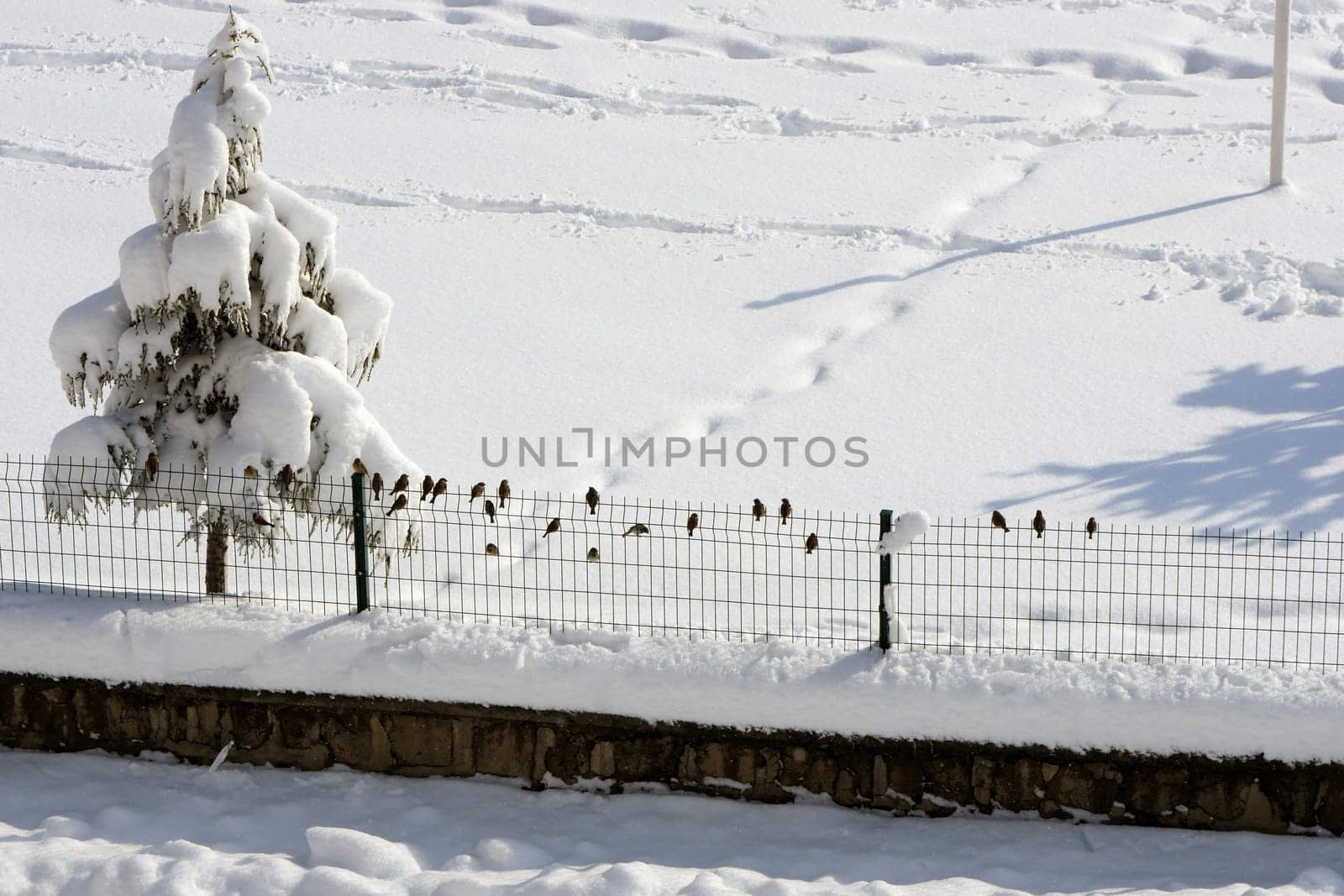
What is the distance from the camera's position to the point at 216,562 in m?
9.28

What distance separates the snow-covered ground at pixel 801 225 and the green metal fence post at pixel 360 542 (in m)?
3.36

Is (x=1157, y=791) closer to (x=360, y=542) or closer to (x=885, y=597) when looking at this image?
(x=885, y=597)

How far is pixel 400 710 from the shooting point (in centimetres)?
845

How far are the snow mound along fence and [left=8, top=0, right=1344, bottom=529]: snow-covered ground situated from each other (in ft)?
3.90

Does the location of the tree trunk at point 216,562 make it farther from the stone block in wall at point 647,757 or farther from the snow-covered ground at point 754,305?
the stone block in wall at point 647,757

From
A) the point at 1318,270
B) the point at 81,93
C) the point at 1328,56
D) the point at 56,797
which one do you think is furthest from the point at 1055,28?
the point at 56,797

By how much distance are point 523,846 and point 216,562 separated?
2.91 metres

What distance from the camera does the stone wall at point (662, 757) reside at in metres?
7.84

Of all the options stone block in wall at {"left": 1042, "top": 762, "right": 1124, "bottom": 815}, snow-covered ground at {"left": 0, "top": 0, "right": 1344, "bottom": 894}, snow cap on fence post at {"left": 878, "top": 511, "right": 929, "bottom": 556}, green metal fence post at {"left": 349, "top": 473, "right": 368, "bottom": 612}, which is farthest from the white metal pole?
green metal fence post at {"left": 349, "top": 473, "right": 368, "bottom": 612}

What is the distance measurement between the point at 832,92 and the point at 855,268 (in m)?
7.94

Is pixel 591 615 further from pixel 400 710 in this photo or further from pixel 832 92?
pixel 832 92

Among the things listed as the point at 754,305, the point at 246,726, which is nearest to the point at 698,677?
the point at 246,726

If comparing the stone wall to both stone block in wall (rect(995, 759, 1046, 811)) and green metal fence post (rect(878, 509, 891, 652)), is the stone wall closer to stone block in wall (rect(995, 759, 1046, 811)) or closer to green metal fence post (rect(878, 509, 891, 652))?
stone block in wall (rect(995, 759, 1046, 811))

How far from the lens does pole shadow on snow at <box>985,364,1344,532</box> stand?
11.4 m
